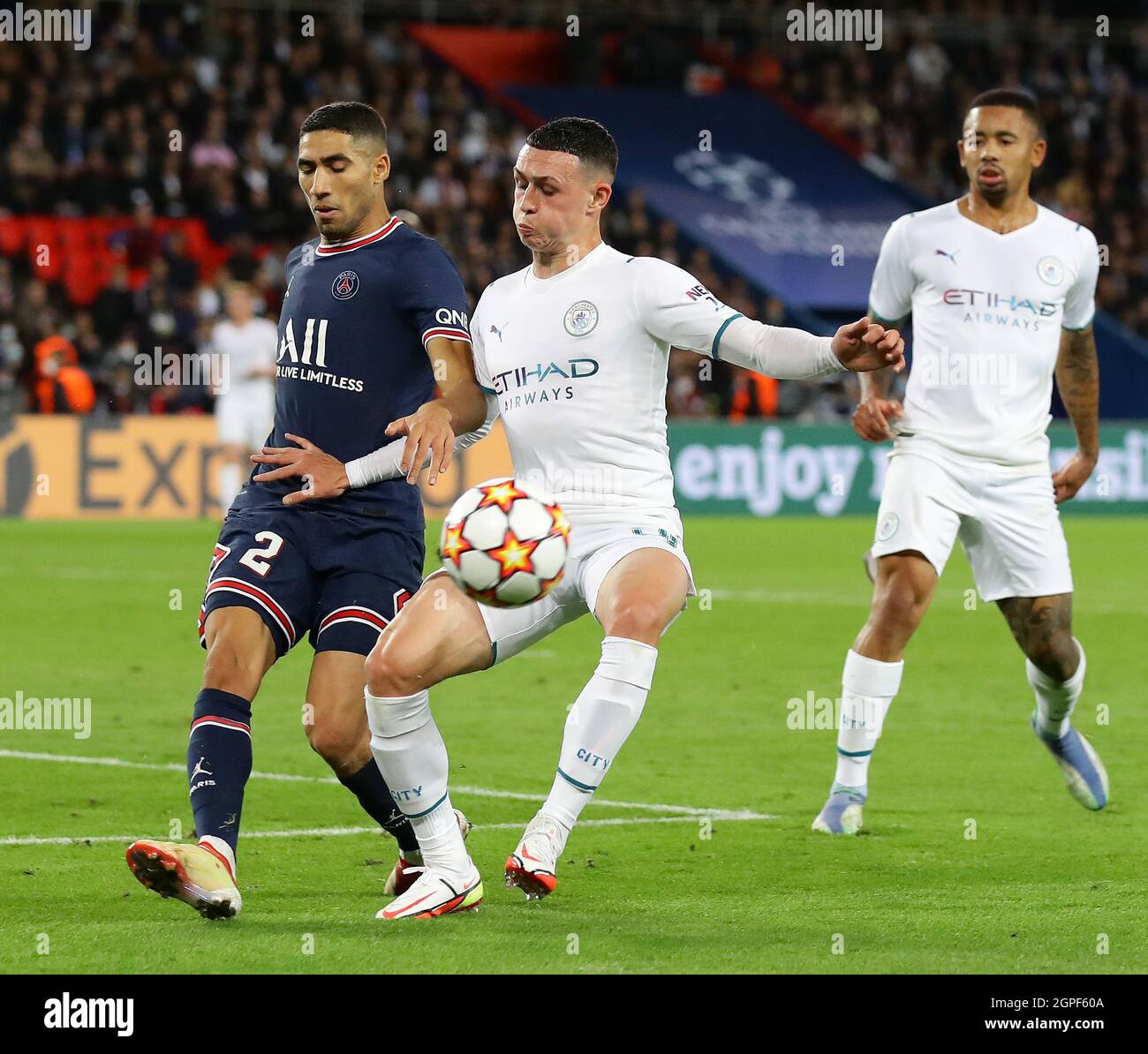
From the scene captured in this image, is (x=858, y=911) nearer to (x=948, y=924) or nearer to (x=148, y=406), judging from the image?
(x=948, y=924)

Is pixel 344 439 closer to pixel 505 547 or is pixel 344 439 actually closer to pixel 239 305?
pixel 505 547

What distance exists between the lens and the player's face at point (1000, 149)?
287 inches

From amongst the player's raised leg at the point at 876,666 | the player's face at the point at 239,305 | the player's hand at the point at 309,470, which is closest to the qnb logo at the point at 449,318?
the player's hand at the point at 309,470

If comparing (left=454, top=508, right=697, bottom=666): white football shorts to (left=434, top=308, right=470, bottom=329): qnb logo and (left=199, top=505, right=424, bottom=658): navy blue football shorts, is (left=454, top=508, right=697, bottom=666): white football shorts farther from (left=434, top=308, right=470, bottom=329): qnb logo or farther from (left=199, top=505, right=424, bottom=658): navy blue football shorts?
(left=434, top=308, right=470, bottom=329): qnb logo

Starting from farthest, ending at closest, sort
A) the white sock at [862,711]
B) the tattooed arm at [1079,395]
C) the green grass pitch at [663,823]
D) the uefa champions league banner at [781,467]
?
1. the uefa champions league banner at [781,467]
2. the tattooed arm at [1079,395]
3. the white sock at [862,711]
4. the green grass pitch at [663,823]

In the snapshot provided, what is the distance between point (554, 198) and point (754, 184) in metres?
28.2

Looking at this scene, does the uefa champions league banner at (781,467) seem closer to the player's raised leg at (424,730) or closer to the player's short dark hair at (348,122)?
the player's short dark hair at (348,122)

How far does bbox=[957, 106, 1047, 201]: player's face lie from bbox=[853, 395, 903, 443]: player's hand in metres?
0.85

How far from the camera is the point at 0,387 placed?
21641 mm

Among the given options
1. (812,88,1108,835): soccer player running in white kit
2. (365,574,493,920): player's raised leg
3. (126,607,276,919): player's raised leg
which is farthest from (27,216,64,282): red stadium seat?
(365,574,493,920): player's raised leg

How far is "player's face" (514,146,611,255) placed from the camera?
5.87 m

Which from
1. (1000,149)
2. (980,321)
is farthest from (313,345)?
(1000,149)
